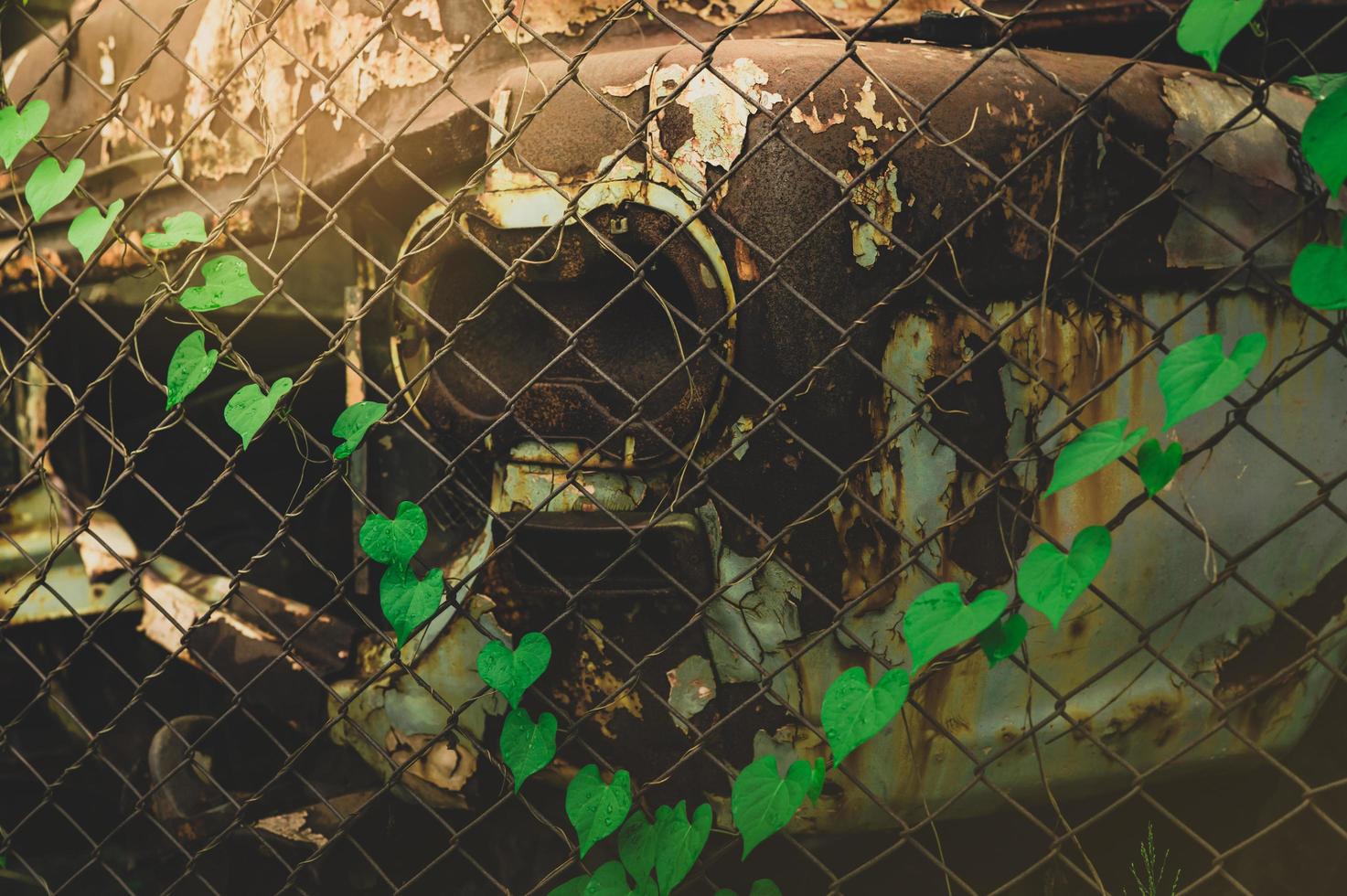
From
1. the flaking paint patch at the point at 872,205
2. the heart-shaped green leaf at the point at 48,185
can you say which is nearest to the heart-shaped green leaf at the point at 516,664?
the flaking paint patch at the point at 872,205

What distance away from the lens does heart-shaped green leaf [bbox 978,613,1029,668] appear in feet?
3.91

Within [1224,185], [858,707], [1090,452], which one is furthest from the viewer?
[1224,185]

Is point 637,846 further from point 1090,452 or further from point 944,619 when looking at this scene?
point 1090,452

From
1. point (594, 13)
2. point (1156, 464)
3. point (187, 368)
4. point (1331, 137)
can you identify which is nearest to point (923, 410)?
point (1156, 464)

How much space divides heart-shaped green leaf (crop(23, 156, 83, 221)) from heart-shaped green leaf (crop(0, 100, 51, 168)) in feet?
0.13

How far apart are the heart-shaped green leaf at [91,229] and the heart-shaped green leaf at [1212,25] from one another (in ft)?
4.44

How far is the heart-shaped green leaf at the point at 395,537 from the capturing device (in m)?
1.35

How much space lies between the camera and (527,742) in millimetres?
1408

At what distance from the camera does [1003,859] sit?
1752 millimetres

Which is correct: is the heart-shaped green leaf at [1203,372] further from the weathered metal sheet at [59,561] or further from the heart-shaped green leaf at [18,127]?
the weathered metal sheet at [59,561]

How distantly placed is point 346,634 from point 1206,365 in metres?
1.40

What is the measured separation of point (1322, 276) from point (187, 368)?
4.55 ft

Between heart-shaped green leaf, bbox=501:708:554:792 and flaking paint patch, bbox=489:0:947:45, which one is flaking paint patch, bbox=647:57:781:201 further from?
heart-shaped green leaf, bbox=501:708:554:792

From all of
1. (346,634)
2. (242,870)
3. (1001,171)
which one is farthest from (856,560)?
(242,870)
